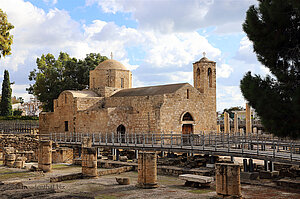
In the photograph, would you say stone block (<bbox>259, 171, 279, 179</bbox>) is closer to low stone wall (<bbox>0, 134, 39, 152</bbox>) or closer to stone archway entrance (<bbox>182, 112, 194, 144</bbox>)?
stone archway entrance (<bbox>182, 112, 194, 144</bbox>)

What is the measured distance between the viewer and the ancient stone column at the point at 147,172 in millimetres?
12516

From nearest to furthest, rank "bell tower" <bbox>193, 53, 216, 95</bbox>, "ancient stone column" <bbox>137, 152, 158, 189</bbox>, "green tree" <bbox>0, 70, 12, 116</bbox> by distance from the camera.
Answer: "ancient stone column" <bbox>137, 152, 158, 189</bbox>
"bell tower" <bbox>193, 53, 216, 95</bbox>
"green tree" <bbox>0, 70, 12, 116</bbox>

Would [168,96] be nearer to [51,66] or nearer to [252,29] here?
[252,29]

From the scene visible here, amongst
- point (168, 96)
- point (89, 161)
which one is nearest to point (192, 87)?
point (168, 96)

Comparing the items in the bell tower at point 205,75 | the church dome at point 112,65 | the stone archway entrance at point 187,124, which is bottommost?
the stone archway entrance at point 187,124

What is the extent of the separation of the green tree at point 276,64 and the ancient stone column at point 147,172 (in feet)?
17.2

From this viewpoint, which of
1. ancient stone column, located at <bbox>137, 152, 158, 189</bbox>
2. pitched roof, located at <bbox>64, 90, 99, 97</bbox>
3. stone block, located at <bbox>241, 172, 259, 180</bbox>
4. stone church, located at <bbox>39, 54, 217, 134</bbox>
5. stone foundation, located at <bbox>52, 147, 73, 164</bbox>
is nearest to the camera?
ancient stone column, located at <bbox>137, 152, 158, 189</bbox>

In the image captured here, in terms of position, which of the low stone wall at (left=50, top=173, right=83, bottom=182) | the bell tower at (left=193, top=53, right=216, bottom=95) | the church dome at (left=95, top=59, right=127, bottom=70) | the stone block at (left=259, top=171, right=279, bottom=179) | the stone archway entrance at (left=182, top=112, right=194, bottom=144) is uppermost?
the church dome at (left=95, top=59, right=127, bottom=70)

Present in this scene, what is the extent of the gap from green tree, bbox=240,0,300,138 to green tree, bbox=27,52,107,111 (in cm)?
3388

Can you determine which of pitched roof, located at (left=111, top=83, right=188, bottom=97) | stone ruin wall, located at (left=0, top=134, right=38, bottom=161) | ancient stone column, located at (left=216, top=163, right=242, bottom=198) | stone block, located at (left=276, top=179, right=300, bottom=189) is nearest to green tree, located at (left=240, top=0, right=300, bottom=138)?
ancient stone column, located at (left=216, top=163, right=242, bottom=198)

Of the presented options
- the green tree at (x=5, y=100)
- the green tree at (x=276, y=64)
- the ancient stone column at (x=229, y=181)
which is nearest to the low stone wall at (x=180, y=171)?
the ancient stone column at (x=229, y=181)

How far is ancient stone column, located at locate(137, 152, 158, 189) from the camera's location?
41.1ft

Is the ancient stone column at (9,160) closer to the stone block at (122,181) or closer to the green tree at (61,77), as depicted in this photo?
the stone block at (122,181)

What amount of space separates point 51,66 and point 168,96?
75.3 feet
